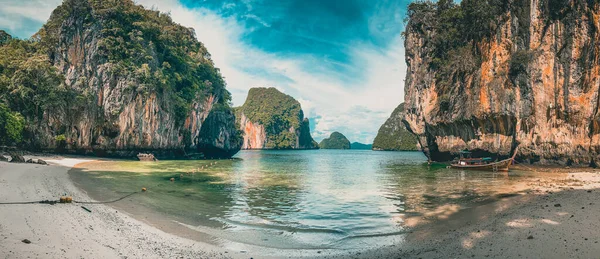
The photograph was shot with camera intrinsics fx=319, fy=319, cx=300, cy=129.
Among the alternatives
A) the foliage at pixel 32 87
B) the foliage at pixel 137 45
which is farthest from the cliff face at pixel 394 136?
the foliage at pixel 32 87

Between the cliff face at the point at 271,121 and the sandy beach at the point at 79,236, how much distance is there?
5923 inches

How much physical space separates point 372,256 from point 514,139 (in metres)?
31.2

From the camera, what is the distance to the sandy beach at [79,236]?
5.10 metres

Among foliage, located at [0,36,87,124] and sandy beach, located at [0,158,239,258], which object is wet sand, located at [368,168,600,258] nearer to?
sandy beach, located at [0,158,239,258]

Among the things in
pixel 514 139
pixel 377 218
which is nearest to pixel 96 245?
pixel 377 218

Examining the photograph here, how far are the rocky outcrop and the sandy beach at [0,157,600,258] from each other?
21.9 meters

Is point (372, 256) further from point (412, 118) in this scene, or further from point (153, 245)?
point (412, 118)

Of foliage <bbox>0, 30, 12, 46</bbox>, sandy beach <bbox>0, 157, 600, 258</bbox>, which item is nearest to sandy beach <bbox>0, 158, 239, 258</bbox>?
sandy beach <bbox>0, 157, 600, 258</bbox>

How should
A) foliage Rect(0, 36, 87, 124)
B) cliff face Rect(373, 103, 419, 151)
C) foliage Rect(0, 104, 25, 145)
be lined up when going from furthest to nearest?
cliff face Rect(373, 103, 419, 151)
foliage Rect(0, 36, 87, 124)
foliage Rect(0, 104, 25, 145)

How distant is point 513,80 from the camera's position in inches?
1206

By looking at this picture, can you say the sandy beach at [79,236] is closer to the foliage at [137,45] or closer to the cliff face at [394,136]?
the foliage at [137,45]

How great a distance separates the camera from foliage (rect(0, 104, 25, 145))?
94.5 feet

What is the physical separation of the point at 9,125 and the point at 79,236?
32.1 meters

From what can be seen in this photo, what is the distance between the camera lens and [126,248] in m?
6.08
